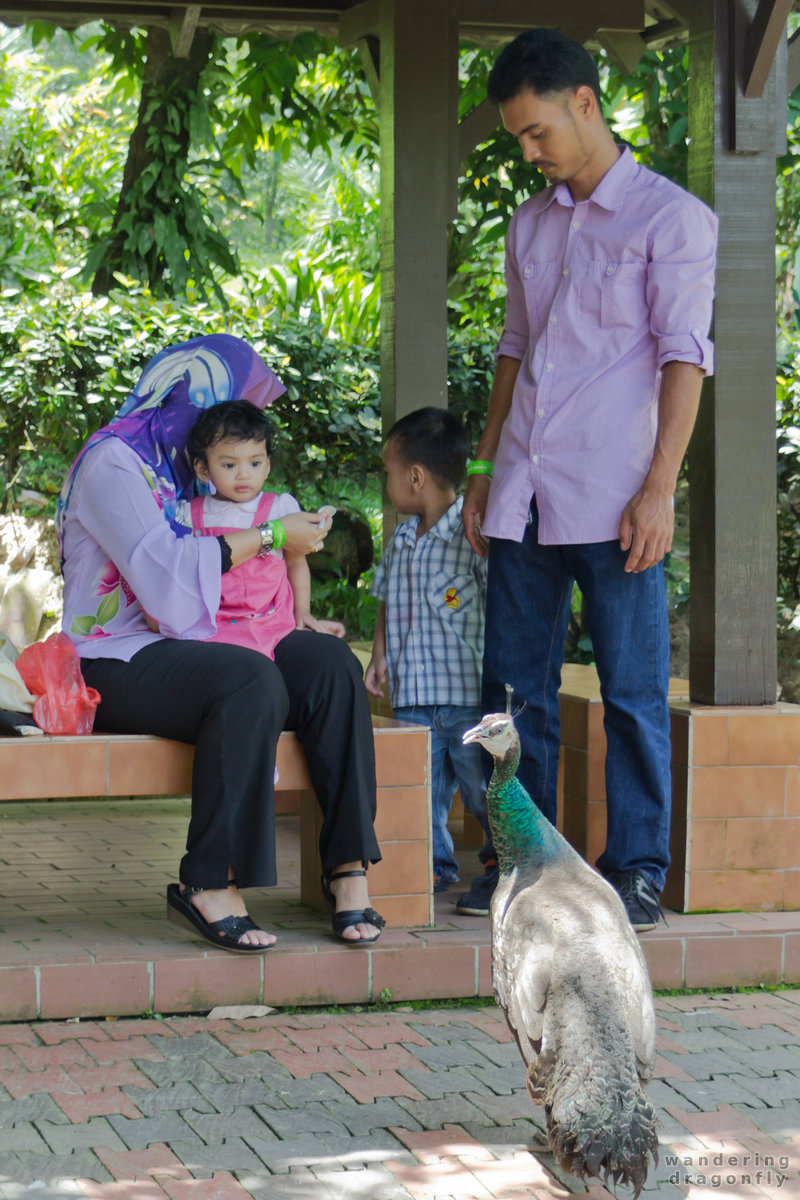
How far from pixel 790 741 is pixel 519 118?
1858mm

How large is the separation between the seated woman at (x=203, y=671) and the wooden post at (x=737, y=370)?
3.66 ft

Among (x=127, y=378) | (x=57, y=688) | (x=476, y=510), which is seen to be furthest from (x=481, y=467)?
(x=127, y=378)

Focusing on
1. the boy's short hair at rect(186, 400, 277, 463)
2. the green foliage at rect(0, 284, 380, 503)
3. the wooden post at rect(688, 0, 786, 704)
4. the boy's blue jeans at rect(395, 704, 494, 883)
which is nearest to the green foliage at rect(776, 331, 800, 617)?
the green foliage at rect(0, 284, 380, 503)

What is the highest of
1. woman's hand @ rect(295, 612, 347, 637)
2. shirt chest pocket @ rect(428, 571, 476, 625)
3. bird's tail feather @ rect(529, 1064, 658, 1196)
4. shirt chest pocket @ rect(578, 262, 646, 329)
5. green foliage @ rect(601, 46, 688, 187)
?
green foliage @ rect(601, 46, 688, 187)

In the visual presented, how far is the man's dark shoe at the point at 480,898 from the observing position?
4.08m

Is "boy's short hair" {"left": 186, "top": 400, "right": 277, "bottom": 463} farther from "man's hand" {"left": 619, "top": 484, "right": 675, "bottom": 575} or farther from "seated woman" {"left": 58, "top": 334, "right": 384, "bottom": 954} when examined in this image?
"man's hand" {"left": 619, "top": 484, "right": 675, "bottom": 575}

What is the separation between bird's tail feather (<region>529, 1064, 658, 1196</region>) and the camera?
232 centimetres

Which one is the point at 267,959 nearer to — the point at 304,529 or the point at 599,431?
the point at 304,529

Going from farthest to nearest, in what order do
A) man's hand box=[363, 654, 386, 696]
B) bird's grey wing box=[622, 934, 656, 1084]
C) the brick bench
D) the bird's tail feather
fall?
man's hand box=[363, 654, 386, 696] → the brick bench → bird's grey wing box=[622, 934, 656, 1084] → the bird's tail feather

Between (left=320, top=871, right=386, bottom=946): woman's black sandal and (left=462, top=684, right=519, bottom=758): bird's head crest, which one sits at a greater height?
(left=462, top=684, right=519, bottom=758): bird's head crest

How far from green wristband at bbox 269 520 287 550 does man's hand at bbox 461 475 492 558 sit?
1.84 feet

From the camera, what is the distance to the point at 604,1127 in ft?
7.69

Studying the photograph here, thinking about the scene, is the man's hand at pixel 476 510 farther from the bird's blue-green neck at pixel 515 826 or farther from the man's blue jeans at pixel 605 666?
the bird's blue-green neck at pixel 515 826

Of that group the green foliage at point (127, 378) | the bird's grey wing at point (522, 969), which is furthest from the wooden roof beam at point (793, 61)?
the green foliage at point (127, 378)
